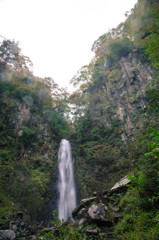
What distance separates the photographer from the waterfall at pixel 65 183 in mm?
10516

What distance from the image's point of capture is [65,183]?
12.6m

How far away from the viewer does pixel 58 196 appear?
11.3 metres

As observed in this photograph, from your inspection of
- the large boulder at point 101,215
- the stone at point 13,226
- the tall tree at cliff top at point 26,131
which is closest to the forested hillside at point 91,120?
the tall tree at cliff top at point 26,131

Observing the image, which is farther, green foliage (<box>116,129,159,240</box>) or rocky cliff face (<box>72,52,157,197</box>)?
rocky cliff face (<box>72,52,157,197</box>)

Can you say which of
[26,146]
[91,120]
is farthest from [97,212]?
[91,120]

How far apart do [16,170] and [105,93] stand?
1477 cm

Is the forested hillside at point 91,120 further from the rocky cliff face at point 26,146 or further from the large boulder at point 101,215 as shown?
the large boulder at point 101,215

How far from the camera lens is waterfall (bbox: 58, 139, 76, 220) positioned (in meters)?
10.5

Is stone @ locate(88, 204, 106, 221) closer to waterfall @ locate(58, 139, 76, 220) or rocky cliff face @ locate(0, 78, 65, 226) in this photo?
rocky cliff face @ locate(0, 78, 65, 226)

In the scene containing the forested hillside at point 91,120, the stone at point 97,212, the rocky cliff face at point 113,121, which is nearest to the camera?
the stone at point 97,212

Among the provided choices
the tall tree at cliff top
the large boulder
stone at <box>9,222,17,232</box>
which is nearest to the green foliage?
the large boulder

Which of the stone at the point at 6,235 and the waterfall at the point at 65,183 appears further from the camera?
the waterfall at the point at 65,183

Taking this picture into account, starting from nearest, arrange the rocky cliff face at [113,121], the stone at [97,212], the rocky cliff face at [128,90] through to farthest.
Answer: the stone at [97,212] < the rocky cliff face at [113,121] < the rocky cliff face at [128,90]

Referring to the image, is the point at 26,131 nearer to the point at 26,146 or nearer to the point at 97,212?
the point at 26,146
